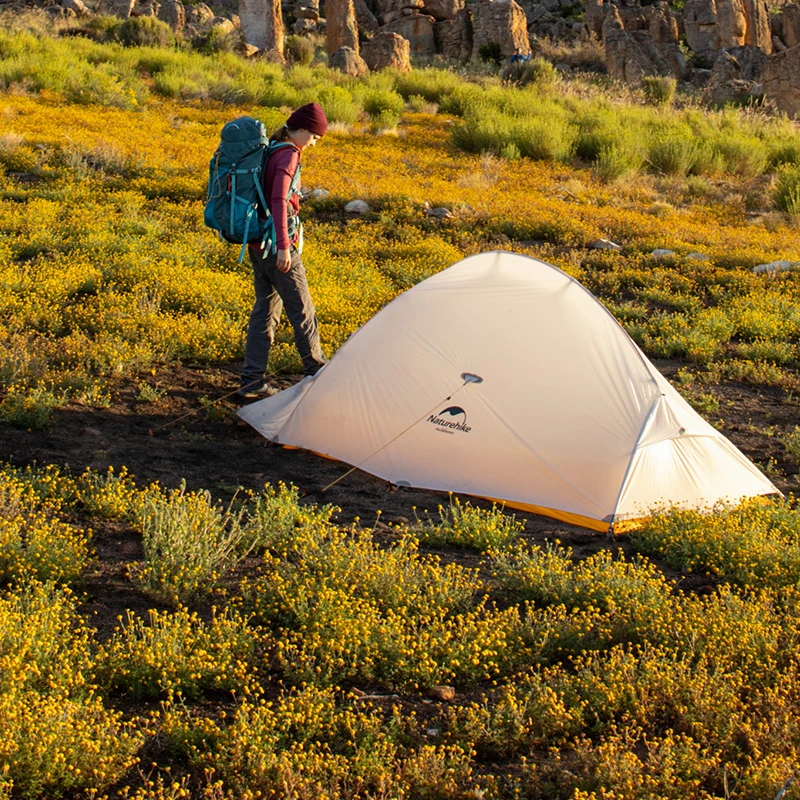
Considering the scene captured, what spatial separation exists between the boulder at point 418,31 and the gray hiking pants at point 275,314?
134 feet

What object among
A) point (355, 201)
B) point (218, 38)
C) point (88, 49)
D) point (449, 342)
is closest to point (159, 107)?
point (88, 49)

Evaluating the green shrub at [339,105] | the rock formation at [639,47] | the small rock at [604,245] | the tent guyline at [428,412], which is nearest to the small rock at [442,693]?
the tent guyline at [428,412]

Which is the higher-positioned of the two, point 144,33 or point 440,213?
point 144,33

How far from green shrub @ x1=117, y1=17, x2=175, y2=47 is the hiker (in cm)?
2154

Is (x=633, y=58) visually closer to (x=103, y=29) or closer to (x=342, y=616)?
(x=103, y=29)

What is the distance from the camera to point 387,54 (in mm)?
28797

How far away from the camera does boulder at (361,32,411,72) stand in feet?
93.9

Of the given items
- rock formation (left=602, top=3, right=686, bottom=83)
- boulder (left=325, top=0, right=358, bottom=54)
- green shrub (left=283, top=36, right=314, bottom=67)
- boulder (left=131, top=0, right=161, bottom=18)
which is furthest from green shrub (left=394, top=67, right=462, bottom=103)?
rock formation (left=602, top=3, right=686, bottom=83)

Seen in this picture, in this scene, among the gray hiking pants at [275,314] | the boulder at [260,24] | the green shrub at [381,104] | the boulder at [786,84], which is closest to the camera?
the gray hiking pants at [275,314]

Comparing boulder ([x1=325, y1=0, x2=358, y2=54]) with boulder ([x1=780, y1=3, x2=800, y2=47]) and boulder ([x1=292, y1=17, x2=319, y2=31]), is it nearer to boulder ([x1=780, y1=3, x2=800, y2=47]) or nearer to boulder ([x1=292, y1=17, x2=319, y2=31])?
boulder ([x1=292, y1=17, x2=319, y2=31])

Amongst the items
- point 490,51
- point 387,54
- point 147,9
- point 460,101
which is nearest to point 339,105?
point 460,101

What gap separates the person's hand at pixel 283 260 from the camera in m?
6.58

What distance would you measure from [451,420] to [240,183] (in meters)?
2.26

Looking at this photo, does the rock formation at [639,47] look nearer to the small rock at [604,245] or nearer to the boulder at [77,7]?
the boulder at [77,7]
